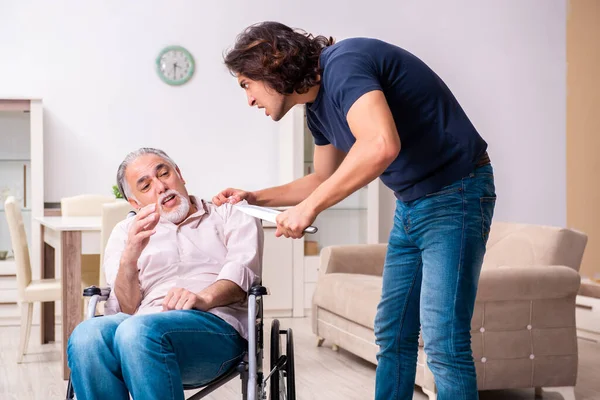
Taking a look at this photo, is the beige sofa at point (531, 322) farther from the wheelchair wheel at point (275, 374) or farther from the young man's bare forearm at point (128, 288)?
the young man's bare forearm at point (128, 288)

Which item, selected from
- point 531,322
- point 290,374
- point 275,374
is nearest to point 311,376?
point 531,322

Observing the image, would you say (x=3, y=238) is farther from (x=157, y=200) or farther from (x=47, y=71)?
(x=157, y=200)

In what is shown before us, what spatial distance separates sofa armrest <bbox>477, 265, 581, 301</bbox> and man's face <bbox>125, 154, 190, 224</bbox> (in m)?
1.27

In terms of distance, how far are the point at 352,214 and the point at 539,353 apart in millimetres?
2623

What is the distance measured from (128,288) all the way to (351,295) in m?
1.80

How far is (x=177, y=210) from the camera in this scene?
2.29 metres

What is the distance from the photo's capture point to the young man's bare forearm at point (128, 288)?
211cm

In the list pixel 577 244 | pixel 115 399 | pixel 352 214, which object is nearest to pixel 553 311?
pixel 577 244

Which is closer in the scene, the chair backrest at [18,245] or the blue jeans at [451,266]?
the blue jeans at [451,266]

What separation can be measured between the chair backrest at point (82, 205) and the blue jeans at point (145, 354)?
2966mm

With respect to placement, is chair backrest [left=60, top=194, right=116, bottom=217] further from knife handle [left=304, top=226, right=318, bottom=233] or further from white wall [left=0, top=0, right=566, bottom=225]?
knife handle [left=304, top=226, right=318, bottom=233]

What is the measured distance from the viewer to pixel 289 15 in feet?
19.0

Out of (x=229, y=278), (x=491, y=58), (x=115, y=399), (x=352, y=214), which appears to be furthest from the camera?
(x=491, y=58)

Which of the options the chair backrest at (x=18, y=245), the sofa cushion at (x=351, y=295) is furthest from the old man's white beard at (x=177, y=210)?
the chair backrest at (x=18, y=245)
